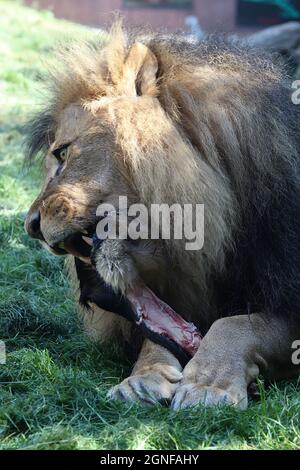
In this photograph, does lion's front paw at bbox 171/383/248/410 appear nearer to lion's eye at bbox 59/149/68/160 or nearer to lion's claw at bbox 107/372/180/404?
lion's claw at bbox 107/372/180/404

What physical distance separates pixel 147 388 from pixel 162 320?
0.38 meters

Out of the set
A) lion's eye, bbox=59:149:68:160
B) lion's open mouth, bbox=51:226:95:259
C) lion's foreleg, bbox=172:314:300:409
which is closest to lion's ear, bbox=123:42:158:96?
lion's eye, bbox=59:149:68:160

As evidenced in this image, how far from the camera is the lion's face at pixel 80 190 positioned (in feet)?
11.8

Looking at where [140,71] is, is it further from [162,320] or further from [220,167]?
[162,320]

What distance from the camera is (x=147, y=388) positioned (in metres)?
3.54

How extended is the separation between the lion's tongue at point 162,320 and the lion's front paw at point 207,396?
37 cm

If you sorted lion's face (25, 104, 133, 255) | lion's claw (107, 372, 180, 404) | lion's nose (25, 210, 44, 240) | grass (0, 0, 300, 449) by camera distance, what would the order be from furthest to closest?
lion's nose (25, 210, 44, 240)
lion's face (25, 104, 133, 255)
lion's claw (107, 372, 180, 404)
grass (0, 0, 300, 449)

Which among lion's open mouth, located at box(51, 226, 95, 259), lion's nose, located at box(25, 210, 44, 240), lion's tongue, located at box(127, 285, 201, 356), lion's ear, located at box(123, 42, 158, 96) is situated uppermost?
lion's ear, located at box(123, 42, 158, 96)

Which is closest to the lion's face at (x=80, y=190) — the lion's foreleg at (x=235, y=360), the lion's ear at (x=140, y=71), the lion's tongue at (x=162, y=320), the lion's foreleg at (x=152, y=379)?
the lion's ear at (x=140, y=71)

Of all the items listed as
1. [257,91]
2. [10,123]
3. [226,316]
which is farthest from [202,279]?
[10,123]

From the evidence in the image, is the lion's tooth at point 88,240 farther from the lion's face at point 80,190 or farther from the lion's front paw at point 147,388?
the lion's front paw at point 147,388

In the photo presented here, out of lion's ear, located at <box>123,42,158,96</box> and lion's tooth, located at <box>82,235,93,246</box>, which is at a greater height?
lion's ear, located at <box>123,42,158,96</box>

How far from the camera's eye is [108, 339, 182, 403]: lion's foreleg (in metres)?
3.51

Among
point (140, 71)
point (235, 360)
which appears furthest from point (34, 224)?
point (235, 360)
